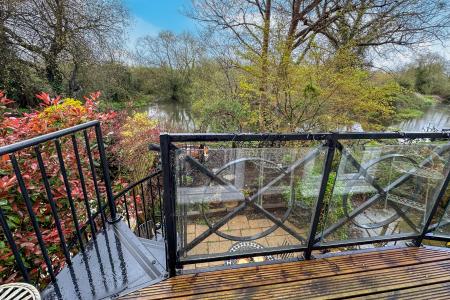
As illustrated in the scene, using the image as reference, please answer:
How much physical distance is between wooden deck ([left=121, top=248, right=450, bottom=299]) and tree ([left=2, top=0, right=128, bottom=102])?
6882 mm

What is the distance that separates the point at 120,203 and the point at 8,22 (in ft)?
17.8

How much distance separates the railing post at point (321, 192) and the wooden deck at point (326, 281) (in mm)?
135

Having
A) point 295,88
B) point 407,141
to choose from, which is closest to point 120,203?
point 407,141

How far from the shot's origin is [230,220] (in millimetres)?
1359

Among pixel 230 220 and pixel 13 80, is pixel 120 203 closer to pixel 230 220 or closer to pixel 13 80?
pixel 230 220

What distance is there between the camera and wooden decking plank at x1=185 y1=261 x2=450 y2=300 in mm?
1255

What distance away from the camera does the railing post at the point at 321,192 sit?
49.5 inches

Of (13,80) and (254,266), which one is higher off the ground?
(13,80)

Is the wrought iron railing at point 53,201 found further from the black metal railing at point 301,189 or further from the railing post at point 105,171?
the black metal railing at point 301,189

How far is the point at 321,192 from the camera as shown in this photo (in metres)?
1.37

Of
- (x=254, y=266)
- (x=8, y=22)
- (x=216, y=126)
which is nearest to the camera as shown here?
(x=254, y=266)

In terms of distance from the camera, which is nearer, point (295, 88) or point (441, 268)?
point (441, 268)

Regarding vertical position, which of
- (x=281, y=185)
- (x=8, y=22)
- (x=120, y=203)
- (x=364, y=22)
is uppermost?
(x=364, y=22)

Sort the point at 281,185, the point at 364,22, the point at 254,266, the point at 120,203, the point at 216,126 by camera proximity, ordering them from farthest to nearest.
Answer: the point at 216,126
the point at 364,22
the point at 120,203
the point at 254,266
the point at 281,185
